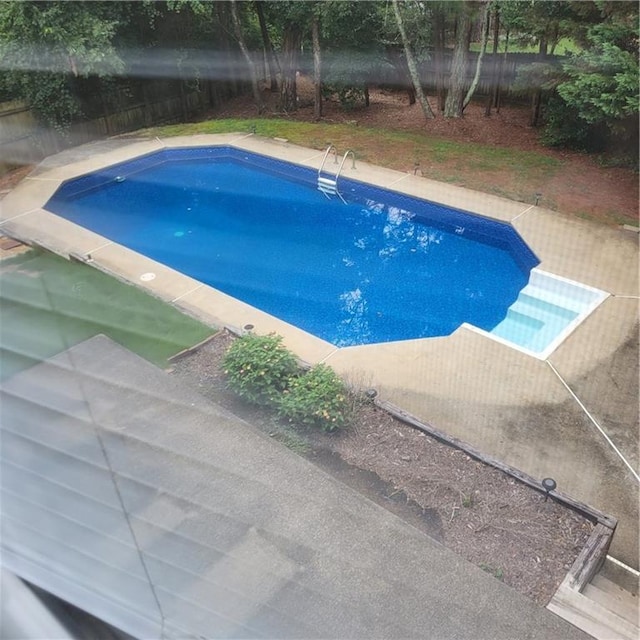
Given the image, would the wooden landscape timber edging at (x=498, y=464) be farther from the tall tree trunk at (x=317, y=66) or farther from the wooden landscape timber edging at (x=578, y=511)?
the tall tree trunk at (x=317, y=66)

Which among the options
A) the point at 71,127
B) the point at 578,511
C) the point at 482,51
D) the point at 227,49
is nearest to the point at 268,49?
the point at 227,49

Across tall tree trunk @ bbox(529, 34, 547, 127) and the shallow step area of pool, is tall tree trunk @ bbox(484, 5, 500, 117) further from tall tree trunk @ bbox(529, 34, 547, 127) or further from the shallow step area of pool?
the shallow step area of pool

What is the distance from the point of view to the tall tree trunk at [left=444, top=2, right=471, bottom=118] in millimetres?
8656

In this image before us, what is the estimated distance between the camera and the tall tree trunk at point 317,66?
912 cm

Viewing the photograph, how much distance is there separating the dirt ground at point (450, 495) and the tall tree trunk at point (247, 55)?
818 cm

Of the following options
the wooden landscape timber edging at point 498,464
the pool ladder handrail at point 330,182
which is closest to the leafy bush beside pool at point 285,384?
the wooden landscape timber edging at point 498,464

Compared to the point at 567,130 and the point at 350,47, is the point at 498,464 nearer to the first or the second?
the point at 567,130

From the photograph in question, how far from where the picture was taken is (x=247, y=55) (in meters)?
10.3

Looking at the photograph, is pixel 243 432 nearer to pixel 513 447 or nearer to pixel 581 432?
pixel 513 447

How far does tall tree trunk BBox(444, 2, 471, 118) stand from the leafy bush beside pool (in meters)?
7.12

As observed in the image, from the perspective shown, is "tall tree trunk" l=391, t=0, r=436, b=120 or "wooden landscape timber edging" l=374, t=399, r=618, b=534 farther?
"tall tree trunk" l=391, t=0, r=436, b=120

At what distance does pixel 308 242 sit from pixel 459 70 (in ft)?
15.3

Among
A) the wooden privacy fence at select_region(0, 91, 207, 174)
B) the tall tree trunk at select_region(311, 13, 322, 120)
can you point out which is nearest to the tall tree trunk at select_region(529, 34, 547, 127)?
the tall tree trunk at select_region(311, 13, 322, 120)

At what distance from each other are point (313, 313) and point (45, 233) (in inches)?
128
